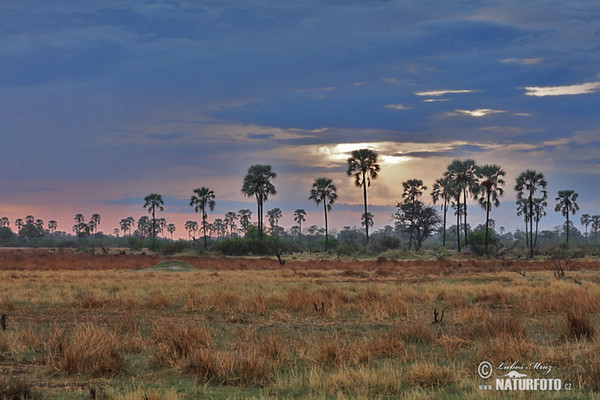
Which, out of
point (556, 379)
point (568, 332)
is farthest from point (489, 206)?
point (556, 379)

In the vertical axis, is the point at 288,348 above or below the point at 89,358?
below

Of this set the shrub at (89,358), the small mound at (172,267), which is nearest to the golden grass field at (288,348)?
the shrub at (89,358)

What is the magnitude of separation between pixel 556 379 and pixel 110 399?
6.96m

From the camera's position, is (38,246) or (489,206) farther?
(38,246)

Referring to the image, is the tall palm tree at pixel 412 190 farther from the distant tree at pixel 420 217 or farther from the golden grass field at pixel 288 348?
the golden grass field at pixel 288 348

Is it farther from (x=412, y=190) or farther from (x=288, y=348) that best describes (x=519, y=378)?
(x=412, y=190)

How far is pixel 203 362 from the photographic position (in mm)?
9695

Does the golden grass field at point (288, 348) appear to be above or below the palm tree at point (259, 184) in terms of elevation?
below

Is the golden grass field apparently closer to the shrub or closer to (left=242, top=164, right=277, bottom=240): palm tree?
the shrub

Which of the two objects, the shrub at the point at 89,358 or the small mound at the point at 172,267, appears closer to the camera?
the shrub at the point at 89,358

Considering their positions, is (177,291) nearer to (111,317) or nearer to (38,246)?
(111,317)

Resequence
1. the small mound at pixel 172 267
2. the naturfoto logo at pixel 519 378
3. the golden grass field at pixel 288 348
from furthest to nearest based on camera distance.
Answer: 1. the small mound at pixel 172 267
2. the golden grass field at pixel 288 348
3. the naturfoto logo at pixel 519 378

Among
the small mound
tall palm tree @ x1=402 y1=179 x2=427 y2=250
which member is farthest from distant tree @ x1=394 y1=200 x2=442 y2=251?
the small mound

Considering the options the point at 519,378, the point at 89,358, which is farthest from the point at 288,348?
the point at 519,378
